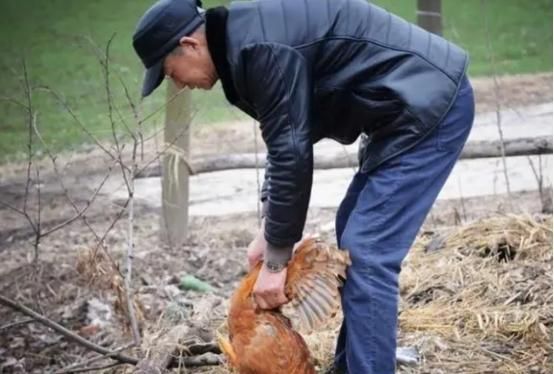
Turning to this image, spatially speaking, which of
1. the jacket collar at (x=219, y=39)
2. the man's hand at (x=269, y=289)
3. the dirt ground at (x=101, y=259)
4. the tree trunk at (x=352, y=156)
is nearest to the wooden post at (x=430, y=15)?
the tree trunk at (x=352, y=156)

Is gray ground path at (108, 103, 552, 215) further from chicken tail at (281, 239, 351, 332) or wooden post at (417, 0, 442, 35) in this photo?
chicken tail at (281, 239, 351, 332)

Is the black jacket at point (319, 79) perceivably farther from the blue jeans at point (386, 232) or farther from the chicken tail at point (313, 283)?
the chicken tail at point (313, 283)

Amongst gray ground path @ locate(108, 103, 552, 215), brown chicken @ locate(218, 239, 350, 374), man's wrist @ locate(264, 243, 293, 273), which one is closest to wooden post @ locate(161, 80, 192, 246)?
gray ground path @ locate(108, 103, 552, 215)

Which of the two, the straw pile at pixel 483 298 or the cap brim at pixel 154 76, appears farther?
the straw pile at pixel 483 298

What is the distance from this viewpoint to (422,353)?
3.98 m

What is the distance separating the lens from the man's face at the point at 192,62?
2.90 metres

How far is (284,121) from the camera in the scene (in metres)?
2.84

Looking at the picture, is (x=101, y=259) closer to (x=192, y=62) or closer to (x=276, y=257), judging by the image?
(x=276, y=257)

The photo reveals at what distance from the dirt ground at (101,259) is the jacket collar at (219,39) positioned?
164cm

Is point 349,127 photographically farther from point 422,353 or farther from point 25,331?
point 25,331

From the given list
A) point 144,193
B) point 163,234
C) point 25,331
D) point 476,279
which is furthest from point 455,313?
point 144,193

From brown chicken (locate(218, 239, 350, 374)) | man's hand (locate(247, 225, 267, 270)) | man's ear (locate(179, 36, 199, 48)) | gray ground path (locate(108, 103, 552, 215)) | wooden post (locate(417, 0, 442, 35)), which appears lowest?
gray ground path (locate(108, 103, 552, 215))

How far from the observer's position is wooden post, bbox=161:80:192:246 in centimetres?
672

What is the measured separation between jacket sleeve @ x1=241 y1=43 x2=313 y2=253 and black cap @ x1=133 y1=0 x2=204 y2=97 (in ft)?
0.73
